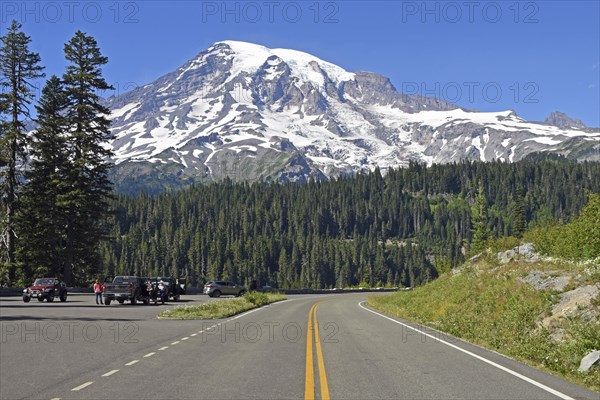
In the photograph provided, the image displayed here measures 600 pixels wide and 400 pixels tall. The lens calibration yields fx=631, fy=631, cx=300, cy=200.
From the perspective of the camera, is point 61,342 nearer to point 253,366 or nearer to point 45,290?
point 253,366

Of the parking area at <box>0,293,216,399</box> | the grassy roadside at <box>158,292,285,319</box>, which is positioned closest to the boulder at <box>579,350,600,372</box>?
the parking area at <box>0,293,216,399</box>

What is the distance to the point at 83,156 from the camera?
5638 cm

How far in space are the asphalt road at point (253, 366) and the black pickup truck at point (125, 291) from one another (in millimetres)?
18925

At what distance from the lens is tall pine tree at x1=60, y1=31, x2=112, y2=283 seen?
5597 cm

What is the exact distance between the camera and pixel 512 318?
23672 mm

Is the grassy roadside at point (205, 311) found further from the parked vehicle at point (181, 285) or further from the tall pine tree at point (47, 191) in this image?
the tall pine tree at point (47, 191)

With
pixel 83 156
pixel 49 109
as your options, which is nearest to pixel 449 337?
pixel 83 156

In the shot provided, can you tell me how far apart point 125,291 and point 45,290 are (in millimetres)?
5100

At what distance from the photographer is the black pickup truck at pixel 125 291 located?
42.3 metres

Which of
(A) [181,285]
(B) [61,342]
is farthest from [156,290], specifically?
(B) [61,342]

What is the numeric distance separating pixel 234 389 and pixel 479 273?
3256 centimetres

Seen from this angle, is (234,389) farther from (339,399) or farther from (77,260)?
(77,260)

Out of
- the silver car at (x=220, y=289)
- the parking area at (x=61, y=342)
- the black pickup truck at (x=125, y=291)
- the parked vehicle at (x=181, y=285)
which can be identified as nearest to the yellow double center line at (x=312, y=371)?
the parking area at (x=61, y=342)

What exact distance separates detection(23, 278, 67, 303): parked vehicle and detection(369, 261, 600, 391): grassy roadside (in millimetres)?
22123
